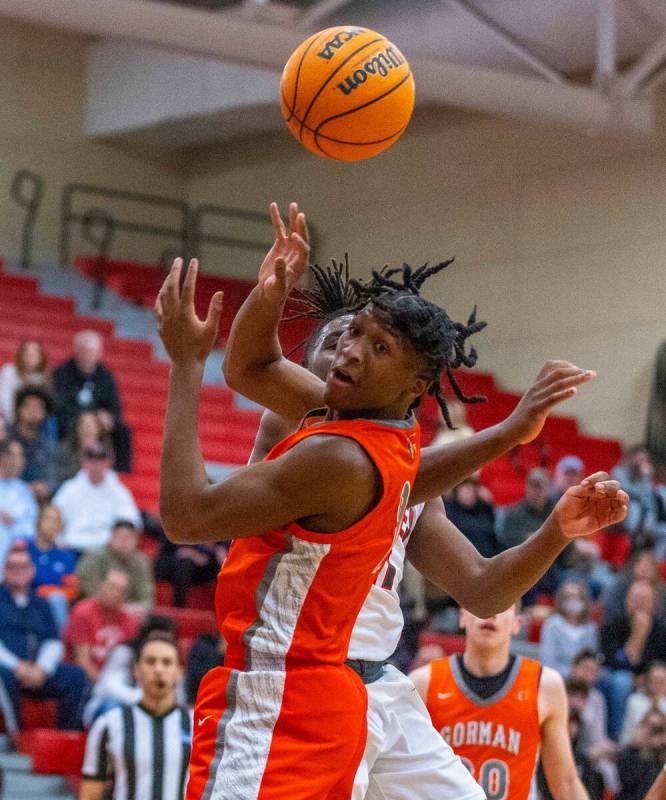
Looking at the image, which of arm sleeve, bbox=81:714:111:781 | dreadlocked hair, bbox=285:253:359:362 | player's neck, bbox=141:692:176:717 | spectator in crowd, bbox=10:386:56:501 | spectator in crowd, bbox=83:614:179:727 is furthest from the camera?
spectator in crowd, bbox=10:386:56:501

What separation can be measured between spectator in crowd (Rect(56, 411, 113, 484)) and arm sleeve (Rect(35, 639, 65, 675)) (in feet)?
7.96

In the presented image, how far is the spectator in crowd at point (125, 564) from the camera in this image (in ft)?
33.4

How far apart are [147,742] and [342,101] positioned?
3661 mm

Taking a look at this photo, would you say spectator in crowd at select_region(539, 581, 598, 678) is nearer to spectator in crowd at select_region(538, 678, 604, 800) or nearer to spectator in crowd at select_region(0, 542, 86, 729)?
spectator in crowd at select_region(538, 678, 604, 800)

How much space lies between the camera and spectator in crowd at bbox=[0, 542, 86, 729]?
9.30m

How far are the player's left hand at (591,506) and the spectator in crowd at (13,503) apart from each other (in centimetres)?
699

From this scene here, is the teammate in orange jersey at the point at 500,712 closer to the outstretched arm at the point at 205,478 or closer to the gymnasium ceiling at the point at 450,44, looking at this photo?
the outstretched arm at the point at 205,478

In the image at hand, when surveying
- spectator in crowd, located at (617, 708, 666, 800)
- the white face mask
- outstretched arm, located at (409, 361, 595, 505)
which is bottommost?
spectator in crowd, located at (617, 708, 666, 800)

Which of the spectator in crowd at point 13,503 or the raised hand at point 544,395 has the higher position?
the raised hand at point 544,395

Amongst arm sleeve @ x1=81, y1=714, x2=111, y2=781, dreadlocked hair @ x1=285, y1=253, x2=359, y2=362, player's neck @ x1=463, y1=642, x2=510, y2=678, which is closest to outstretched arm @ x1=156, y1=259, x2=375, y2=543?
dreadlocked hair @ x1=285, y1=253, x2=359, y2=362

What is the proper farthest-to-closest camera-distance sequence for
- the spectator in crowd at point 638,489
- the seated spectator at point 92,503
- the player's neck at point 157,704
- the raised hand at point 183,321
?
the spectator in crowd at point 638,489 < the seated spectator at point 92,503 < the player's neck at point 157,704 < the raised hand at point 183,321

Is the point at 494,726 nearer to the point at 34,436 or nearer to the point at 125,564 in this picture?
the point at 125,564

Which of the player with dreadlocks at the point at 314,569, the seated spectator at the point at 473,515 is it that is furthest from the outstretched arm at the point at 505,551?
the seated spectator at the point at 473,515

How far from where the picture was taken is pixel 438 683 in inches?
235
